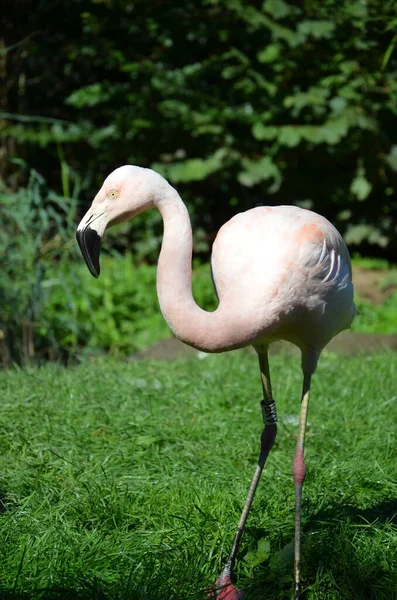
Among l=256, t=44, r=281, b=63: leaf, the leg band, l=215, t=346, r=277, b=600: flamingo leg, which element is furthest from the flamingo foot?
l=256, t=44, r=281, b=63: leaf

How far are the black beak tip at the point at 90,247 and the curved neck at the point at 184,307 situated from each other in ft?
0.67

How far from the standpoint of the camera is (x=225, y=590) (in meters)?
2.59

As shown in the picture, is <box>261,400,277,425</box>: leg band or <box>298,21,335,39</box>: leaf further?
<box>298,21,335,39</box>: leaf

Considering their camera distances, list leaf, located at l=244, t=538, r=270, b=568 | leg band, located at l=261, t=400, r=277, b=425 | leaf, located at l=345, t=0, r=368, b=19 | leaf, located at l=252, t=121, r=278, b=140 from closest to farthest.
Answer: leaf, located at l=244, t=538, r=270, b=568 < leg band, located at l=261, t=400, r=277, b=425 < leaf, located at l=345, t=0, r=368, b=19 < leaf, located at l=252, t=121, r=278, b=140

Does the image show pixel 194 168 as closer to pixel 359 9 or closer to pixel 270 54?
pixel 270 54

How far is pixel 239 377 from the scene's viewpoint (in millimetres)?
4836

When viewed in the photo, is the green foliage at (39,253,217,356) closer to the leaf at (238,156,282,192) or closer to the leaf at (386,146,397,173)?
the leaf at (238,156,282,192)

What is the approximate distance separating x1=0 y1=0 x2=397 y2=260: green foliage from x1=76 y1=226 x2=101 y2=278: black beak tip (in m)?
5.19

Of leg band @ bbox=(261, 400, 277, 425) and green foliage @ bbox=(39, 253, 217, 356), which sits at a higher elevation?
leg band @ bbox=(261, 400, 277, 425)

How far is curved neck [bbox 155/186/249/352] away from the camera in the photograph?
2561 millimetres

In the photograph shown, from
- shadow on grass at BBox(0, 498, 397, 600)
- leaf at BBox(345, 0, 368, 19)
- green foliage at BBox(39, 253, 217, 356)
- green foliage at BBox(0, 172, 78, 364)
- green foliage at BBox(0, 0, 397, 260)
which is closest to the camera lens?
shadow on grass at BBox(0, 498, 397, 600)

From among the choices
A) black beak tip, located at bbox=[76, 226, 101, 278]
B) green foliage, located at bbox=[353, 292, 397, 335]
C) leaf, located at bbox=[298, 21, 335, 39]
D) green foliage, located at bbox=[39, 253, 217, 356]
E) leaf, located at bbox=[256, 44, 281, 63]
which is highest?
black beak tip, located at bbox=[76, 226, 101, 278]

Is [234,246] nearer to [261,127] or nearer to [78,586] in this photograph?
[78,586]

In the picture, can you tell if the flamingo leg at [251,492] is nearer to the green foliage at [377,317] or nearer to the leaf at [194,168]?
the green foliage at [377,317]
